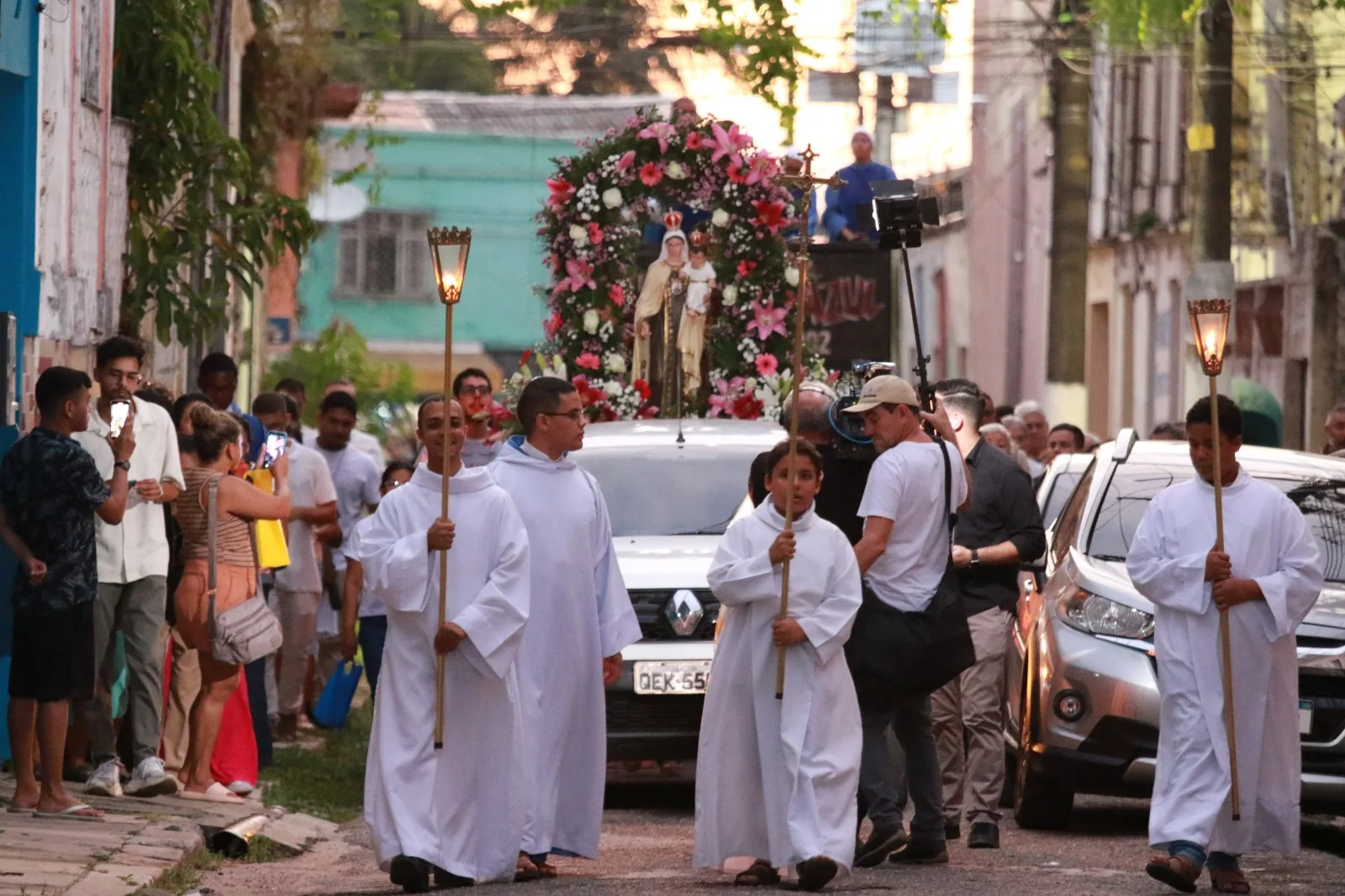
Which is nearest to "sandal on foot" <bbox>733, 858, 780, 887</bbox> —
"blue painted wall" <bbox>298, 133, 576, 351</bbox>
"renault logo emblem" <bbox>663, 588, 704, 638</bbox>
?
"renault logo emblem" <bbox>663, 588, 704, 638</bbox>

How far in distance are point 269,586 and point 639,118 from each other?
209 inches

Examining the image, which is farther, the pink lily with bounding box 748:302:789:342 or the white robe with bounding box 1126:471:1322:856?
the pink lily with bounding box 748:302:789:342

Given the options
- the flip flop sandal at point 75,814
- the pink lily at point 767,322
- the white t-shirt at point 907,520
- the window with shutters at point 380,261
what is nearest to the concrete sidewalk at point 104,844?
the flip flop sandal at point 75,814

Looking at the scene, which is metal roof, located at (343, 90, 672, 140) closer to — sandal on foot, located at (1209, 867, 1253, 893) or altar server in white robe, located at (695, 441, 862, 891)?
altar server in white robe, located at (695, 441, 862, 891)

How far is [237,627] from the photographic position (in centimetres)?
1216

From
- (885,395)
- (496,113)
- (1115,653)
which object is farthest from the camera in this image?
(496,113)

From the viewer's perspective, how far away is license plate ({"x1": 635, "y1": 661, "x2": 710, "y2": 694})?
12750mm

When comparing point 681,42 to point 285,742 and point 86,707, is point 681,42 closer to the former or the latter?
point 285,742

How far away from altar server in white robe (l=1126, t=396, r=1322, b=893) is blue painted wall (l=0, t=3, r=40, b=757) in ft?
19.3

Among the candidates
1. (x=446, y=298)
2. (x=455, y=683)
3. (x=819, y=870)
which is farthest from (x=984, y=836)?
(x=446, y=298)

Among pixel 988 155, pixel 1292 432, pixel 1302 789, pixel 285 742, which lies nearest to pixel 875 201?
pixel 1302 789

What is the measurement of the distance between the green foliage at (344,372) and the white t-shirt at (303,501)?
24.0 m

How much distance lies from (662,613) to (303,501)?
3.32m

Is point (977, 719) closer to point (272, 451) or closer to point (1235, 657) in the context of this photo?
point (1235, 657)
